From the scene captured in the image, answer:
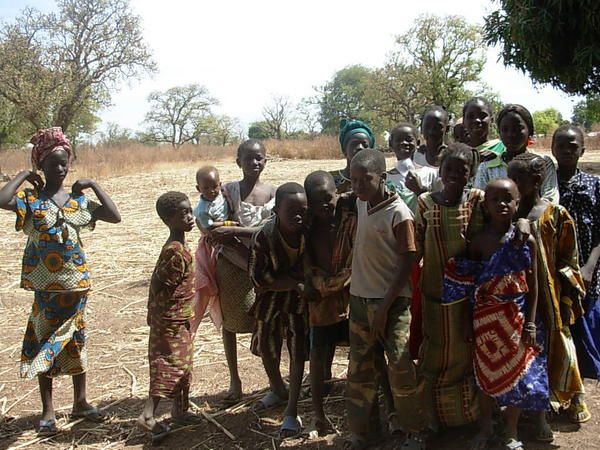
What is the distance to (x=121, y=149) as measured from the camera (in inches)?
1051

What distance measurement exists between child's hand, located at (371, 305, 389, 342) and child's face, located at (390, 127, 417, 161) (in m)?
1.23

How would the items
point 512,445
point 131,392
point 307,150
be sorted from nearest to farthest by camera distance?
point 512,445 → point 131,392 → point 307,150

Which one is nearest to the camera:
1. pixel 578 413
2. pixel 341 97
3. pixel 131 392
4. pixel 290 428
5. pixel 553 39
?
pixel 578 413

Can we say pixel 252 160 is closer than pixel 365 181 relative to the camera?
No

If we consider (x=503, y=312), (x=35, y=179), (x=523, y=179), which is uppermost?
(x=35, y=179)

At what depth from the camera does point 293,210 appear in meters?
3.10

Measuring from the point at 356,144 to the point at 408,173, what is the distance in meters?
0.37

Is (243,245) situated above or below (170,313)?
above

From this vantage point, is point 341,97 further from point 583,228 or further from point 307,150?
point 583,228

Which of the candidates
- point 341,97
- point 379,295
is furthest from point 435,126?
point 341,97

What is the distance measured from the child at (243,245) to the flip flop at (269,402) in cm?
35

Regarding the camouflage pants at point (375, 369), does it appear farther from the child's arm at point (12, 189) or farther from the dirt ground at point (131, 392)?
the child's arm at point (12, 189)

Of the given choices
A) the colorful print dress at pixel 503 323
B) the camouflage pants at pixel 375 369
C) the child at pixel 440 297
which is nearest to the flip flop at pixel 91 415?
the camouflage pants at pixel 375 369

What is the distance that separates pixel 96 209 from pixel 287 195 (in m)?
1.45
